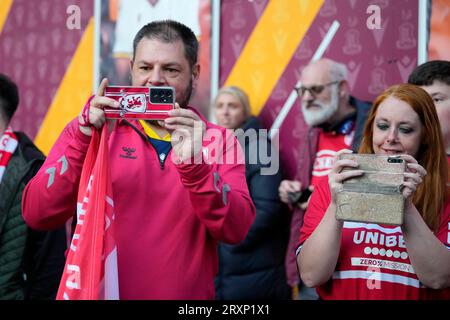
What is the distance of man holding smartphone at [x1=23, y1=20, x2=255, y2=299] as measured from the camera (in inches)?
75.4

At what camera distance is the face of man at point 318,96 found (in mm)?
4008

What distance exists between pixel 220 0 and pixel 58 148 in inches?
120

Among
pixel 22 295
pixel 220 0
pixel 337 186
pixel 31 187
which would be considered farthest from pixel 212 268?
pixel 220 0

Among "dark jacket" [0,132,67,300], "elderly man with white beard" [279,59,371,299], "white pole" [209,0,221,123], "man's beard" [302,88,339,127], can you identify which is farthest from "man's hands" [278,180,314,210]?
"dark jacket" [0,132,67,300]

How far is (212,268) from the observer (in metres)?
2.10

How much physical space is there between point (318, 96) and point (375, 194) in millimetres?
2290

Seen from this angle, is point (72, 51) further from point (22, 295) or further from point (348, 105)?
point (22, 295)

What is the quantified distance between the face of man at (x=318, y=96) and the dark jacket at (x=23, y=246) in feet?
6.15

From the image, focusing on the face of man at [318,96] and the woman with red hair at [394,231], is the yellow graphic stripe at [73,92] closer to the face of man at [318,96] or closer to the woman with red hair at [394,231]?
the face of man at [318,96]

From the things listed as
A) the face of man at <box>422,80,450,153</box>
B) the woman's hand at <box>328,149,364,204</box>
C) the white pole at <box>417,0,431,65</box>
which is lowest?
the woman's hand at <box>328,149,364,204</box>

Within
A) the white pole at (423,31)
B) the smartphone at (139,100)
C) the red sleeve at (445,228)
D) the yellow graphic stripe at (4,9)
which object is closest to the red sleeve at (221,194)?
the smartphone at (139,100)

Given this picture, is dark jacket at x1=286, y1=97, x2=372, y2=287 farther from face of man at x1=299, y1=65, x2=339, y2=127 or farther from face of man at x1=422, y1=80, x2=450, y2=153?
face of man at x1=422, y1=80, x2=450, y2=153

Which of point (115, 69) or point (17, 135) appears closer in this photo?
point (17, 135)

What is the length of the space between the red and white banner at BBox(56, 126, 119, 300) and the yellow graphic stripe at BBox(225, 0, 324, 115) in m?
2.86
